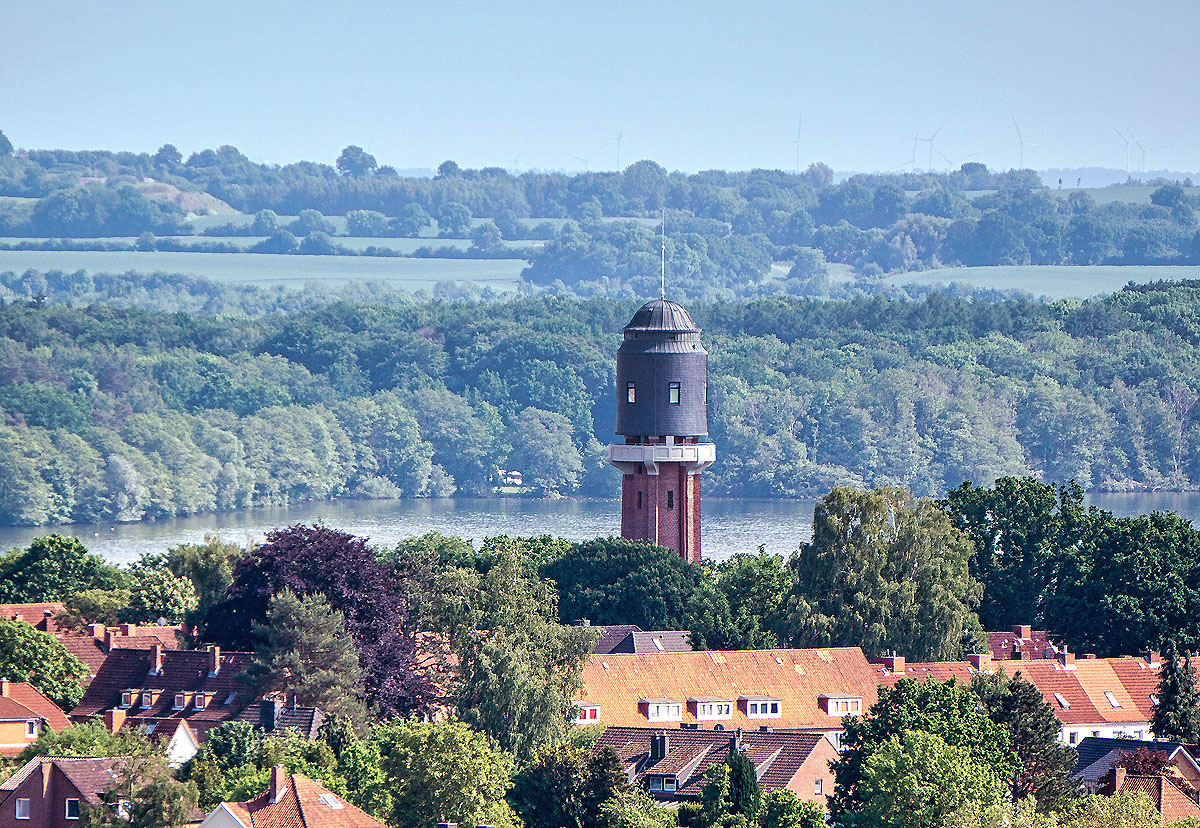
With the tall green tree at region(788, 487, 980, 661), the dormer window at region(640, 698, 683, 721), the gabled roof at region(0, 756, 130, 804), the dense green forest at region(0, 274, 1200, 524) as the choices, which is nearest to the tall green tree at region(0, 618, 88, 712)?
the gabled roof at region(0, 756, 130, 804)

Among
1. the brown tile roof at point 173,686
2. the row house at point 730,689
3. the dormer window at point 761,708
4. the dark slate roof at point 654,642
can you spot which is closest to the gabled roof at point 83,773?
the brown tile roof at point 173,686

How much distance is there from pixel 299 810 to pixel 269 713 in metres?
9.64

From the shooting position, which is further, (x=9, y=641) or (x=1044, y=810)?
(x=9, y=641)

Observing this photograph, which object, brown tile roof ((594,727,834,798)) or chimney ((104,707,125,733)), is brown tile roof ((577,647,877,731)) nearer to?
brown tile roof ((594,727,834,798))

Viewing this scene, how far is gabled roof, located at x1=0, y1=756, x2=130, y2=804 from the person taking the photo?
53.2 m

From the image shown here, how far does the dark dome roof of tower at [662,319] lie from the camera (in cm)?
8781

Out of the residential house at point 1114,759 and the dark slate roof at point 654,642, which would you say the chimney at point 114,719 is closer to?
the dark slate roof at point 654,642

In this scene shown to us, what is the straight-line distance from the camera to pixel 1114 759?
60.8 metres

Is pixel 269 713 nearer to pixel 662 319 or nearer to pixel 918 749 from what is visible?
pixel 918 749

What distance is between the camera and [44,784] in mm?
53344

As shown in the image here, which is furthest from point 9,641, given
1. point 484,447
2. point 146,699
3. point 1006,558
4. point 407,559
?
point 484,447

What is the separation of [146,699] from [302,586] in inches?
164

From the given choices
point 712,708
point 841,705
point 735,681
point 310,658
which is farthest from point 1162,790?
point 310,658

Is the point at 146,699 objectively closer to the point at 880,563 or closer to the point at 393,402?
the point at 880,563
